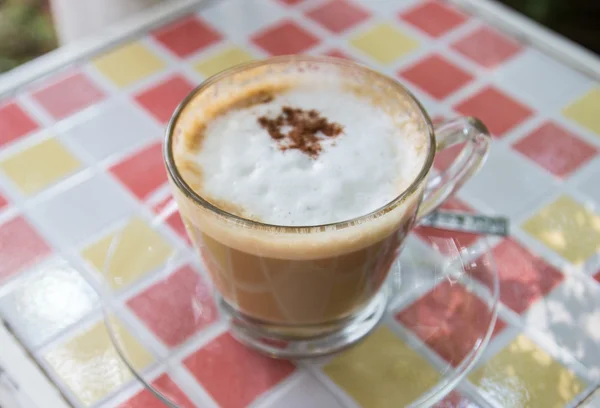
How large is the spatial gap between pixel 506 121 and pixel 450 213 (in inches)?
7.7

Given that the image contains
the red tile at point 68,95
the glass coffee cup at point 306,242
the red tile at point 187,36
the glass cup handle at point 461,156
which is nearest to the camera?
the glass coffee cup at point 306,242

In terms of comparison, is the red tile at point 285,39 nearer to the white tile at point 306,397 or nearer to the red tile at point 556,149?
the red tile at point 556,149

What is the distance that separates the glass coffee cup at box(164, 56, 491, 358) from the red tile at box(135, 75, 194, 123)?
22 cm

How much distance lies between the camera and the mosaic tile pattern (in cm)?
64

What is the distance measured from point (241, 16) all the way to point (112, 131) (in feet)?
1.00

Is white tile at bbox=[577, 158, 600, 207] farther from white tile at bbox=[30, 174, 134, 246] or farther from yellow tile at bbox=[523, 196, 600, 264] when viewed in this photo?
white tile at bbox=[30, 174, 134, 246]

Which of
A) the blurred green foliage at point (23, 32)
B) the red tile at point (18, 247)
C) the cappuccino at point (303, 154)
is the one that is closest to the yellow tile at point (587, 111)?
the cappuccino at point (303, 154)

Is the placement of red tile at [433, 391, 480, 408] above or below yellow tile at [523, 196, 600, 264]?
above

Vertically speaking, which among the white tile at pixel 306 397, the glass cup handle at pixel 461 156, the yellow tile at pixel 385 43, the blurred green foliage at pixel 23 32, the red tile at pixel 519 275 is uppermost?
the glass cup handle at pixel 461 156

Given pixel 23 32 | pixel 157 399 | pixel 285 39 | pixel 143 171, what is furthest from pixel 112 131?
pixel 23 32

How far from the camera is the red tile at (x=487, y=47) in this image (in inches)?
40.2

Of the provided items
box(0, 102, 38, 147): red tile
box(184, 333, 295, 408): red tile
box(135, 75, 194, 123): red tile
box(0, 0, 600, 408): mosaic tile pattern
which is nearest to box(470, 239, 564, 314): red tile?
box(0, 0, 600, 408): mosaic tile pattern

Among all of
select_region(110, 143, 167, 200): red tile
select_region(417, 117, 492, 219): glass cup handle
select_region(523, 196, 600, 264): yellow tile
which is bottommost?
select_region(523, 196, 600, 264): yellow tile

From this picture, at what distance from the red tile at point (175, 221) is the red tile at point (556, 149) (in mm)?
420
